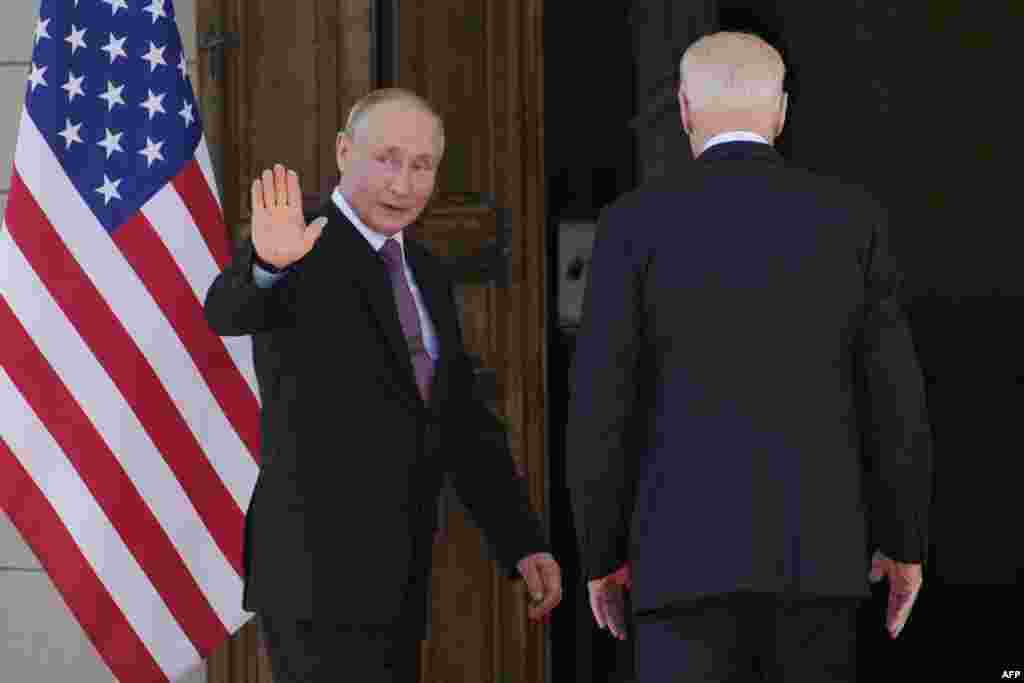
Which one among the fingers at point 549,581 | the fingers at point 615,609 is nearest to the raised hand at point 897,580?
the fingers at point 615,609

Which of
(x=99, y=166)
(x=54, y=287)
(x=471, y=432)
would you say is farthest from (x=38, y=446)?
(x=471, y=432)

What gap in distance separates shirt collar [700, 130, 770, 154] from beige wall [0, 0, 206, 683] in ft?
8.43

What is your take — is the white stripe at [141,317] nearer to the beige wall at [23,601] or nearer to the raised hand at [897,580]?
the beige wall at [23,601]

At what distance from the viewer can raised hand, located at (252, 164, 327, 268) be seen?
311 centimetres

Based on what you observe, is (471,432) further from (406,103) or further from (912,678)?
(912,678)

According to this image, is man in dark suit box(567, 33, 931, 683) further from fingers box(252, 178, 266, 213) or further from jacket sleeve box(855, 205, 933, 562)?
fingers box(252, 178, 266, 213)

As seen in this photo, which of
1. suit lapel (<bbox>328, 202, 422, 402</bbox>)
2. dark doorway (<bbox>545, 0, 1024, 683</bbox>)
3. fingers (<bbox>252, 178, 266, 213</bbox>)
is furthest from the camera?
dark doorway (<bbox>545, 0, 1024, 683</bbox>)

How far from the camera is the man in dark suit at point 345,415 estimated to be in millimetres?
3193

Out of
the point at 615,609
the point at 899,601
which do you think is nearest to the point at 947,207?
the point at 899,601

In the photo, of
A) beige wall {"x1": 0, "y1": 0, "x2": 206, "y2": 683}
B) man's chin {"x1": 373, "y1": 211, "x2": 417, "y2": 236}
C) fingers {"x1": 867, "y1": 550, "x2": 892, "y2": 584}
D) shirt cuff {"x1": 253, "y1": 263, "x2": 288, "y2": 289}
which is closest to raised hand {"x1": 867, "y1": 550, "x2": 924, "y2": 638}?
fingers {"x1": 867, "y1": 550, "x2": 892, "y2": 584}

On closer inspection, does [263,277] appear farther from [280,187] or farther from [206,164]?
[206,164]

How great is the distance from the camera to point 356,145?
3371 millimetres

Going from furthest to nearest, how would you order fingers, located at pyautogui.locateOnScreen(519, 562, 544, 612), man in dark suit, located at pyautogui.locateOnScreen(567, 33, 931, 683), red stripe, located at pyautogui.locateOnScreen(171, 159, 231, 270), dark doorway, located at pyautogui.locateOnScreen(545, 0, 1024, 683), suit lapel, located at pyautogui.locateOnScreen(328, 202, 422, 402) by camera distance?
1. dark doorway, located at pyautogui.locateOnScreen(545, 0, 1024, 683)
2. red stripe, located at pyautogui.locateOnScreen(171, 159, 231, 270)
3. fingers, located at pyautogui.locateOnScreen(519, 562, 544, 612)
4. suit lapel, located at pyautogui.locateOnScreen(328, 202, 422, 402)
5. man in dark suit, located at pyautogui.locateOnScreen(567, 33, 931, 683)

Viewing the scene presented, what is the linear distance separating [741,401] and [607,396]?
0.76 feet
